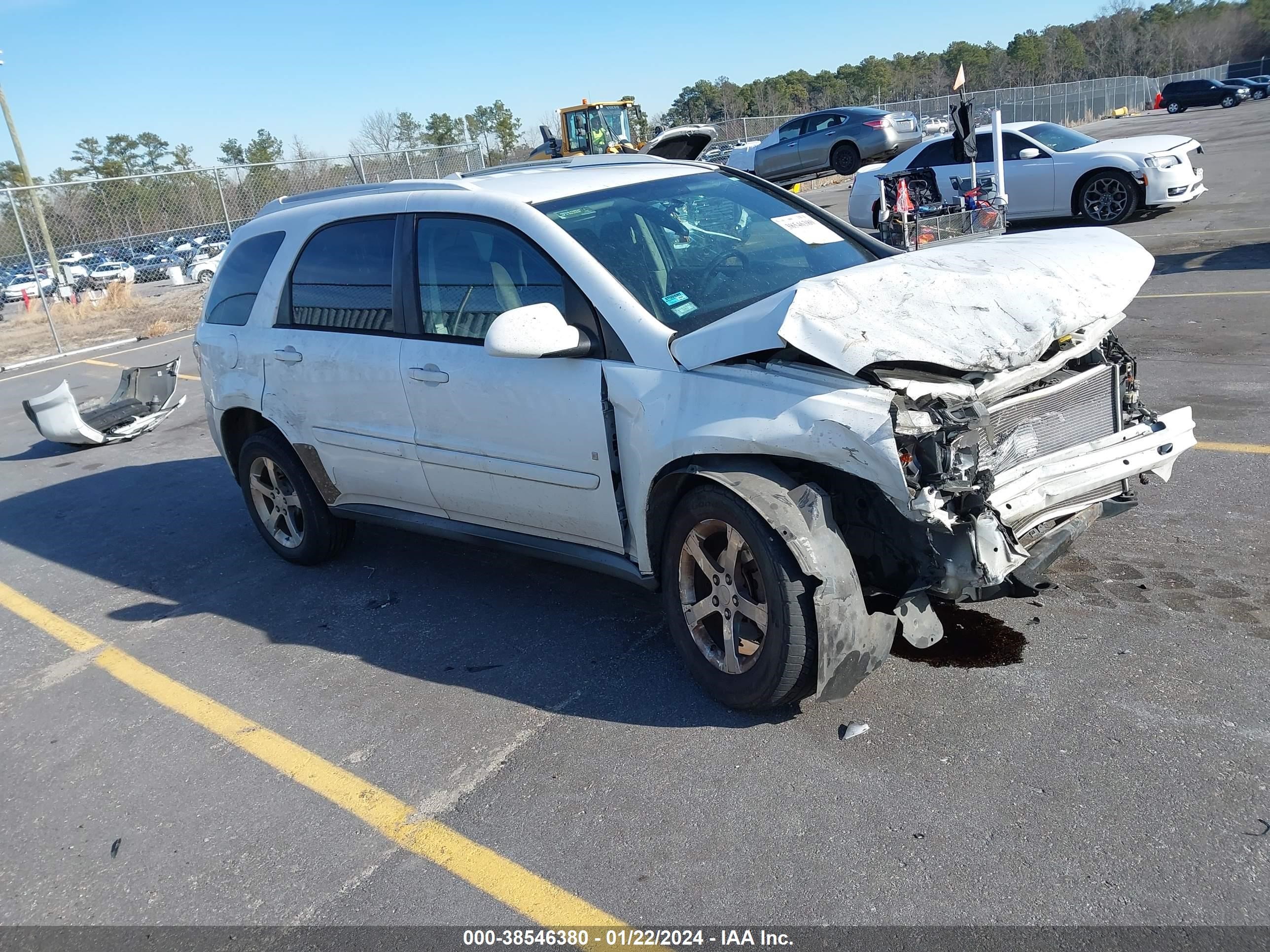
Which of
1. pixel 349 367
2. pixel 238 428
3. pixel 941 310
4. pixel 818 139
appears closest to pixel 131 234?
pixel 818 139

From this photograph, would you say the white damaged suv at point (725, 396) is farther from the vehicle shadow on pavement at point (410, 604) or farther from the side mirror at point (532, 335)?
the vehicle shadow on pavement at point (410, 604)

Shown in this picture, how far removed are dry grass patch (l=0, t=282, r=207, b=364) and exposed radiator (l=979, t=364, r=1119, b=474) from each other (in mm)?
16681

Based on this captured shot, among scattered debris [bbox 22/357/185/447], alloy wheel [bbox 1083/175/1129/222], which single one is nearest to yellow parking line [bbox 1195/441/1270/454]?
scattered debris [bbox 22/357/185/447]

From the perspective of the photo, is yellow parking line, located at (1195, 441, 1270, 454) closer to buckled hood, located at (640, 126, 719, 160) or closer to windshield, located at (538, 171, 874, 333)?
windshield, located at (538, 171, 874, 333)

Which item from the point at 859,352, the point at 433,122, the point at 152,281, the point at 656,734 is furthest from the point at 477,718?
the point at 433,122

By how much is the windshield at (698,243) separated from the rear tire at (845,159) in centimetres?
2066

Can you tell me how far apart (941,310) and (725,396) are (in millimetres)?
771

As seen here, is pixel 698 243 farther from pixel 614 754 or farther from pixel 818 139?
pixel 818 139

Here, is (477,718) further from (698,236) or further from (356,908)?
(698,236)

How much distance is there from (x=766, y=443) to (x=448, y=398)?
5.31 ft

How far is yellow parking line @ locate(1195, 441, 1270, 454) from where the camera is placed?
211 inches

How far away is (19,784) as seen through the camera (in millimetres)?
3898

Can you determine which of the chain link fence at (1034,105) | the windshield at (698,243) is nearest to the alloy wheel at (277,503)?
the windshield at (698,243)

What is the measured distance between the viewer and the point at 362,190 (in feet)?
16.8
